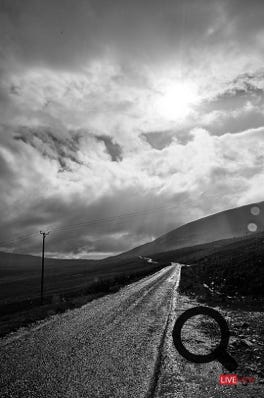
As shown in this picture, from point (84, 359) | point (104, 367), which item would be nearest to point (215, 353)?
point (104, 367)

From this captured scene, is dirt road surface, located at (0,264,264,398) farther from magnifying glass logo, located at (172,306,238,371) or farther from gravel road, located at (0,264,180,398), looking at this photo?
magnifying glass logo, located at (172,306,238,371)

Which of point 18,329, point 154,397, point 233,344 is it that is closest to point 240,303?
point 233,344

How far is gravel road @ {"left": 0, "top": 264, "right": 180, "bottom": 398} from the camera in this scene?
21.0 ft

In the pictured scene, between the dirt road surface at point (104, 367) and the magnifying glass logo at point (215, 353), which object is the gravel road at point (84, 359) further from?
the magnifying glass logo at point (215, 353)

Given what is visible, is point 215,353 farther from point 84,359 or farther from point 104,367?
point 84,359

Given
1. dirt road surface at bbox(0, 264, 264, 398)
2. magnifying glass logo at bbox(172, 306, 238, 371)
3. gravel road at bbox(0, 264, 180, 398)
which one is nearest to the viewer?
dirt road surface at bbox(0, 264, 264, 398)

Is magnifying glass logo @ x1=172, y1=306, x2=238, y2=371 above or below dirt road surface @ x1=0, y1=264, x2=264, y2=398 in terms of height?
below

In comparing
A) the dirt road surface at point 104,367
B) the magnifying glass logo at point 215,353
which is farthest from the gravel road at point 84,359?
the magnifying glass logo at point 215,353

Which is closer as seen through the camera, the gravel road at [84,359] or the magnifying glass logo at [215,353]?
the gravel road at [84,359]

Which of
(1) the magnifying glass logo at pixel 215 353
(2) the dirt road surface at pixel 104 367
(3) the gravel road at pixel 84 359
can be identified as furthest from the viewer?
(1) the magnifying glass logo at pixel 215 353

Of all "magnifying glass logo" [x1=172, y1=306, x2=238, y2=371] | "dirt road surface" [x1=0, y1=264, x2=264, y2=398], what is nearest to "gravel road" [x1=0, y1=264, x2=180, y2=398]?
"dirt road surface" [x1=0, y1=264, x2=264, y2=398]

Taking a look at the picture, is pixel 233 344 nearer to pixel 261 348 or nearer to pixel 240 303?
pixel 261 348

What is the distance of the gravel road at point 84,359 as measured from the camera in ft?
21.0

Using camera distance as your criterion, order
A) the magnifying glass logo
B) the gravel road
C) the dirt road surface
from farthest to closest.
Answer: the magnifying glass logo → the gravel road → the dirt road surface
